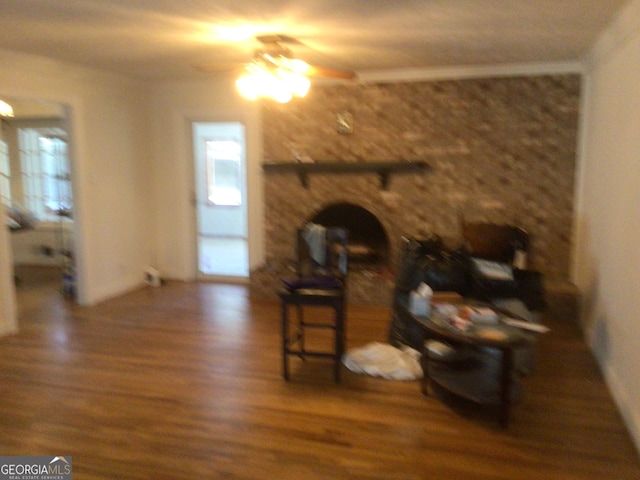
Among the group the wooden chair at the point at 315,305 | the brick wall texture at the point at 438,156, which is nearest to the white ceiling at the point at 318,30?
the brick wall texture at the point at 438,156

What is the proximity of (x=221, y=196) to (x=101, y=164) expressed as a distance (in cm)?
222

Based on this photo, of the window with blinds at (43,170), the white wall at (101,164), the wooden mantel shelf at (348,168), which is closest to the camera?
the white wall at (101,164)

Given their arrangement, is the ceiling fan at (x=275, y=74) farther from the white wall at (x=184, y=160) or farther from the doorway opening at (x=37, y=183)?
the doorway opening at (x=37, y=183)

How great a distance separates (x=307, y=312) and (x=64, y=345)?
7.02 feet

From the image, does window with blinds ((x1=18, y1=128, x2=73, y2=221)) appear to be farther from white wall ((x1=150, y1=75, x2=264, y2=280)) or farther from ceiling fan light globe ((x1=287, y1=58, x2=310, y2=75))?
ceiling fan light globe ((x1=287, y1=58, x2=310, y2=75))

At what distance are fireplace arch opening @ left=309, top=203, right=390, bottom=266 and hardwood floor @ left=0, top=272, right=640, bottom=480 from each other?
1369 mm

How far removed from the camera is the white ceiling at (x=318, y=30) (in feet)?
9.78

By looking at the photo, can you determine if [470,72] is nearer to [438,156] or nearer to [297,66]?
[438,156]

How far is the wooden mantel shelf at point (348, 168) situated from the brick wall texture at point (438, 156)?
7 centimetres

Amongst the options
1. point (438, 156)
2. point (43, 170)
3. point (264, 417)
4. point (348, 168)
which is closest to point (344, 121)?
point (348, 168)

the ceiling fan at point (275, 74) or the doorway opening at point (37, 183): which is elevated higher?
the ceiling fan at point (275, 74)

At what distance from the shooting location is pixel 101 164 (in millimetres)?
5402

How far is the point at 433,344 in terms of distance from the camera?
330 cm

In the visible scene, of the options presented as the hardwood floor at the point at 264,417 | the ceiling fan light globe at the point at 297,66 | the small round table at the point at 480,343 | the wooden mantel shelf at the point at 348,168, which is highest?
the ceiling fan light globe at the point at 297,66
